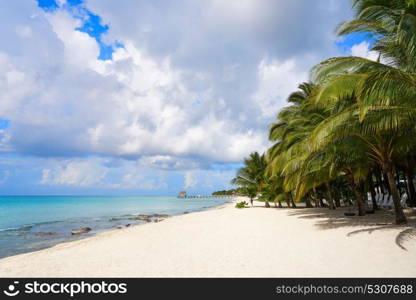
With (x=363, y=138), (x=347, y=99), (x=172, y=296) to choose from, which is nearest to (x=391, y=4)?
(x=347, y=99)

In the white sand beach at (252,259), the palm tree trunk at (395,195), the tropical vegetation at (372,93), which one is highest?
the tropical vegetation at (372,93)

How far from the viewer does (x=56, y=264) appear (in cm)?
544

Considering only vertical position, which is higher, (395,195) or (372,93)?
(372,93)

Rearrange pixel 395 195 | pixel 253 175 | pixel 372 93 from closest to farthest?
pixel 372 93 → pixel 395 195 → pixel 253 175

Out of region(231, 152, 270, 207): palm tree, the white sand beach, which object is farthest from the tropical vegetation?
region(231, 152, 270, 207): palm tree

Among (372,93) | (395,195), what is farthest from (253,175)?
(372,93)

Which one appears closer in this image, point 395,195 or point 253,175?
point 395,195

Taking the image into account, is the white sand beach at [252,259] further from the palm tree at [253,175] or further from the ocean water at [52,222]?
the palm tree at [253,175]

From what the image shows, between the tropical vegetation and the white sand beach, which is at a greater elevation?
the tropical vegetation

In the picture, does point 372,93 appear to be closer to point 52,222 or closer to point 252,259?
point 252,259

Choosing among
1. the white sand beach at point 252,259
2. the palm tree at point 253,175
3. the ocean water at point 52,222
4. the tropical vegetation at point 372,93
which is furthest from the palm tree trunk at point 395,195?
the palm tree at point 253,175

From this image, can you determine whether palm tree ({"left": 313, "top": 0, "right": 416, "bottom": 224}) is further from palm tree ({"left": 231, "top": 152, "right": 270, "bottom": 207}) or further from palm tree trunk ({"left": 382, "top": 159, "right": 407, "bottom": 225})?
palm tree ({"left": 231, "top": 152, "right": 270, "bottom": 207})

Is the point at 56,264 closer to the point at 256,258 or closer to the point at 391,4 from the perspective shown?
the point at 256,258

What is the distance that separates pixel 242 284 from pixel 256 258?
1.47 meters
